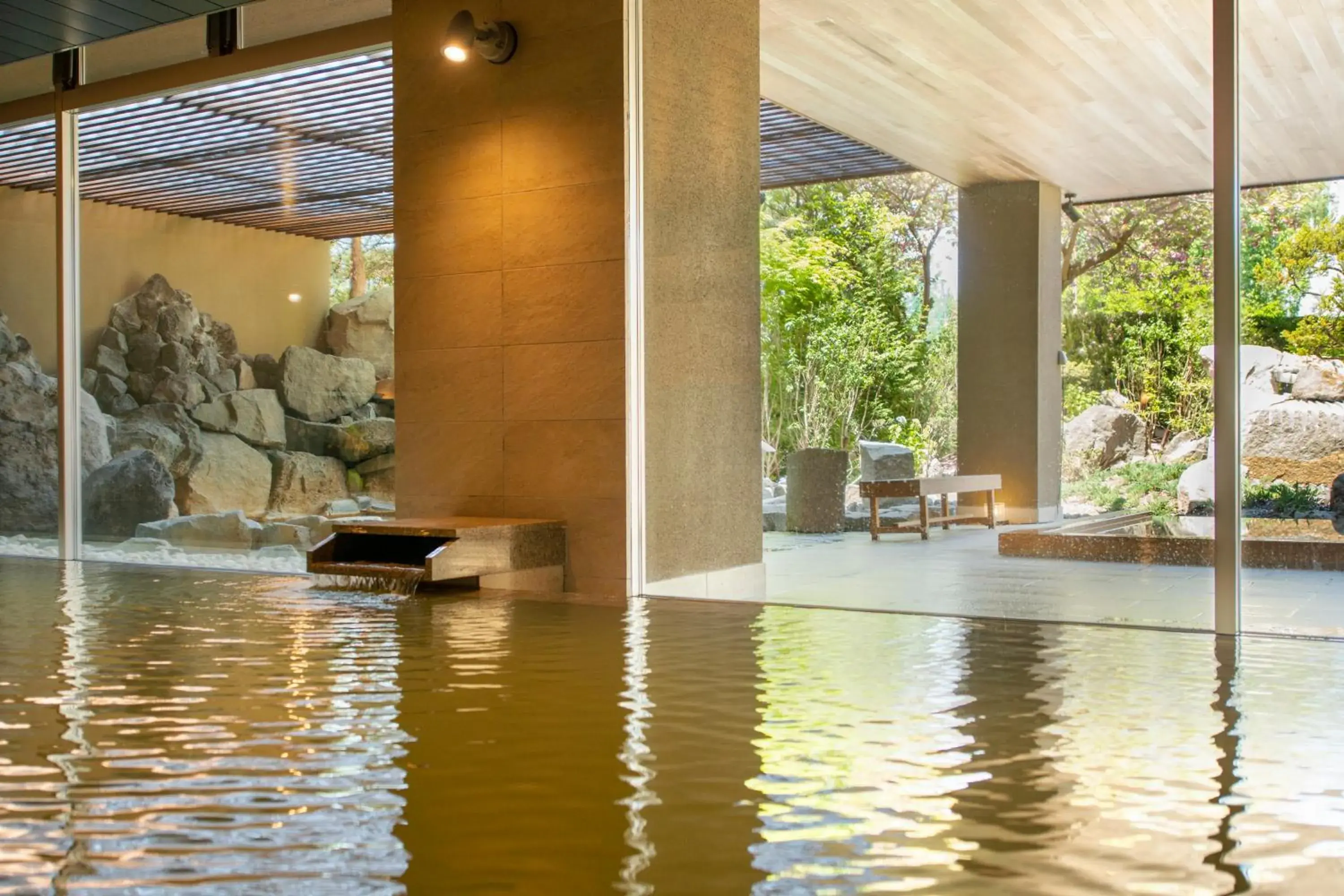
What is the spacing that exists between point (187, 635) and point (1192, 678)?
146 inches

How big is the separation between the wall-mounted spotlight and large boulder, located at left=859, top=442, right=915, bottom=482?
4.01 ft

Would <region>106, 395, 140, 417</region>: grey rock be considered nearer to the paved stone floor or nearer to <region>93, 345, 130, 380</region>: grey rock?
<region>93, 345, 130, 380</region>: grey rock

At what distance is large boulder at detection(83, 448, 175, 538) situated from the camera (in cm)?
852

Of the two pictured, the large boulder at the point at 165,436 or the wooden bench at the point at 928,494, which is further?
the large boulder at the point at 165,436

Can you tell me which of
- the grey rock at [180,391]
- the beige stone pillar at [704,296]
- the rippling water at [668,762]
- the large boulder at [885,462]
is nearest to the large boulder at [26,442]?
the grey rock at [180,391]

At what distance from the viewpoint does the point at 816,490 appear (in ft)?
20.7

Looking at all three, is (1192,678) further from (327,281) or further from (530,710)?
(327,281)

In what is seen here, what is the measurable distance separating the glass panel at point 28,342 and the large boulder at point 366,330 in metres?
2.51

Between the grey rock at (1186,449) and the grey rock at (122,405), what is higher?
the grey rock at (122,405)

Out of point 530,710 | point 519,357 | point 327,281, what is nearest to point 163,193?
point 327,281

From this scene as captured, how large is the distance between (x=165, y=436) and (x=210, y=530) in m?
0.75

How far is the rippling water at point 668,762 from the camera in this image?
2.28 m

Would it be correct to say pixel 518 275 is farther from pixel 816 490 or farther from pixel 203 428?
pixel 203 428

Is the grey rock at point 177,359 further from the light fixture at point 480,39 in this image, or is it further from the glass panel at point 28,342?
the light fixture at point 480,39
